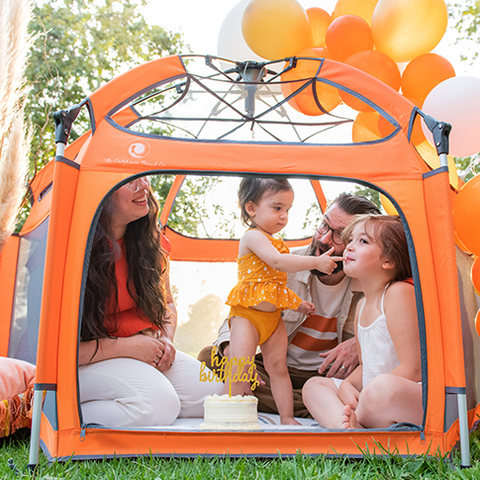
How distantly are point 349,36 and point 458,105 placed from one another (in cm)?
69

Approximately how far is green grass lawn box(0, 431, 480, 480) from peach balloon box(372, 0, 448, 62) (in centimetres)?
174

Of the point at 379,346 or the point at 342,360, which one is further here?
the point at 342,360

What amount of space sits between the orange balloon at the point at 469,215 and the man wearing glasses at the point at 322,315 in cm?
52

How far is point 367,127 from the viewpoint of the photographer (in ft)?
8.19

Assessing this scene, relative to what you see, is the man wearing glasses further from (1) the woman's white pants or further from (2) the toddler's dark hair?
(1) the woman's white pants

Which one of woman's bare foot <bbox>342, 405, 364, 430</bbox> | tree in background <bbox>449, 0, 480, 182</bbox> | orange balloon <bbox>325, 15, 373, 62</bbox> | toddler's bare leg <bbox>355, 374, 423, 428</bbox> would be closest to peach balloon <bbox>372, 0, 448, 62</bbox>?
orange balloon <bbox>325, 15, 373, 62</bbox>

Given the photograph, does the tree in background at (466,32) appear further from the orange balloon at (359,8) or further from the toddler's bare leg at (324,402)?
the toddler's bare leg at (324,402)

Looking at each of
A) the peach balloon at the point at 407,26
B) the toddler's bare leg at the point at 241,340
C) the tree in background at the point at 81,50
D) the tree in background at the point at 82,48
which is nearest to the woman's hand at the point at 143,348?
the toddler's bare leg at the point at 241,340

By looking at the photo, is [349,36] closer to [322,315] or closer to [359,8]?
[359,8]

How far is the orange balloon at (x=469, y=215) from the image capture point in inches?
68.6

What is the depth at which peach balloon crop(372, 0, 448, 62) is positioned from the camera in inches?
82.7

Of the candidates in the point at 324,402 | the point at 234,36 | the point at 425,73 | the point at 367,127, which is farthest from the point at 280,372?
the point at 234,36

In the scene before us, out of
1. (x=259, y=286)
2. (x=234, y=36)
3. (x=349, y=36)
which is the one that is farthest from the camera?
(x=234, y=36)

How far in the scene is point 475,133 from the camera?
1.91 m
